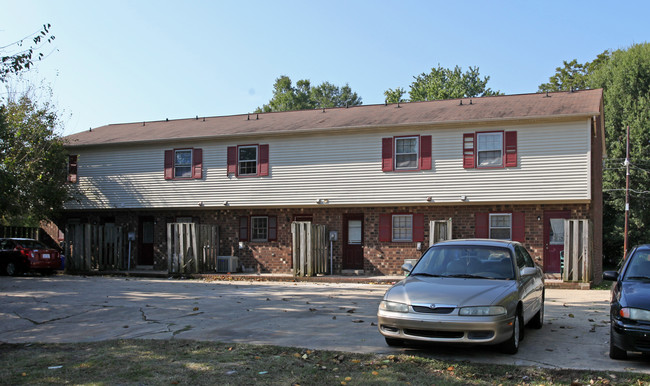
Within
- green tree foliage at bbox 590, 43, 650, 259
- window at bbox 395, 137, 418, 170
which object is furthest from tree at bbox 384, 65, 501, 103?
window at bbox 395, 137, 418, 170

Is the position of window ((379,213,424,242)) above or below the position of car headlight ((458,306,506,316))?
above

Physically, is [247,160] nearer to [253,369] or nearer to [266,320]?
[266,320]

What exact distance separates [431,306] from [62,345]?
5472 mm

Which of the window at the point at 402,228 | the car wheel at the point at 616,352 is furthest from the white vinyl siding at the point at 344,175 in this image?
the car wheel at the point at 616,352

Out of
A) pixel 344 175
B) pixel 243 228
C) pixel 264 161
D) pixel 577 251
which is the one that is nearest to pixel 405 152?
pixel 344 175

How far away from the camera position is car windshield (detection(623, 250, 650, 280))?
25.5ft

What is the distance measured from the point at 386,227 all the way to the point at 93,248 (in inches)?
474

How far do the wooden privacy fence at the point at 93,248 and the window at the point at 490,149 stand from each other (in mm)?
14387

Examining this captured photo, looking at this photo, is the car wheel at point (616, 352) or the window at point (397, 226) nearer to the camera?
the car wheel at point (616, 352)

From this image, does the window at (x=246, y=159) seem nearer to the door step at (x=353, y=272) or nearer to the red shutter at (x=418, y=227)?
the door step at (x=353, y=272)

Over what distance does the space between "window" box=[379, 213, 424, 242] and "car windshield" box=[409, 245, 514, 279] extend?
12.5m

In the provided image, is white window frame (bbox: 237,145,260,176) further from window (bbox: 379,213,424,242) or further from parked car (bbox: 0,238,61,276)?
parked car (bbox: 0,238,61,276)

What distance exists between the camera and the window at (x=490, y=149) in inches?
784

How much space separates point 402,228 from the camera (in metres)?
21.6
